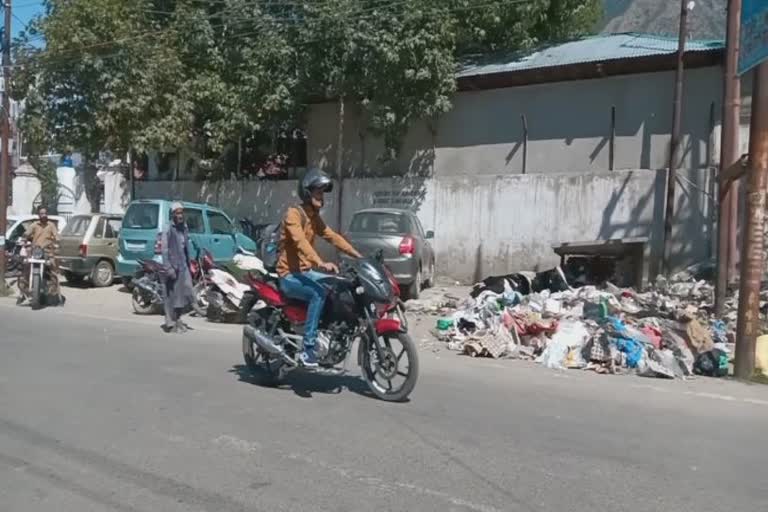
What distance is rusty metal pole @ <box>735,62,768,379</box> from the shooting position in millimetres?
8273

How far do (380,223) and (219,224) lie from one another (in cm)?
392

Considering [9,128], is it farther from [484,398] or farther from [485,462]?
[485,462]

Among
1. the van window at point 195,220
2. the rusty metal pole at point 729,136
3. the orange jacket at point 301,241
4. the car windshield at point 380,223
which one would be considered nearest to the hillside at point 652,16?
the rusty metal pole at point 729,136

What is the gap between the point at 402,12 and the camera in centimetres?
1722

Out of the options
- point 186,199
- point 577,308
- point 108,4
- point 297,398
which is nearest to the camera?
point 297,398

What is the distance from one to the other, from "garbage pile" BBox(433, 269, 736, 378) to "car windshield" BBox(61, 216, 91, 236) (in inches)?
→ 348

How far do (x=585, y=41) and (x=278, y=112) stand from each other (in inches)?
299

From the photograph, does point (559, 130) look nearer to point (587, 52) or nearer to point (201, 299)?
point (587, 52)

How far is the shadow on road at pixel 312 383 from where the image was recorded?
739 cm

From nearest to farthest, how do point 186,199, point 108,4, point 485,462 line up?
point 485,462, point 108,4, point 186,199

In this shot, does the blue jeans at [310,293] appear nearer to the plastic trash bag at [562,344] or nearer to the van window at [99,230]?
the plastic trash bag at [562,344]

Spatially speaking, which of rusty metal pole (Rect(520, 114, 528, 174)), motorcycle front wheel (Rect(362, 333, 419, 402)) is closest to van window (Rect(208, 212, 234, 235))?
rusty metal pole (Rect(520, 114, 528, 174))

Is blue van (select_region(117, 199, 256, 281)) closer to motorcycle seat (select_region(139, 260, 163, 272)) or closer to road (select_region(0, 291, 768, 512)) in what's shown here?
motorcycle seat (select_region(139, 260, 163, 272))

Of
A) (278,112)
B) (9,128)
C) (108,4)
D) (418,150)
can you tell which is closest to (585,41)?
(418,150)
